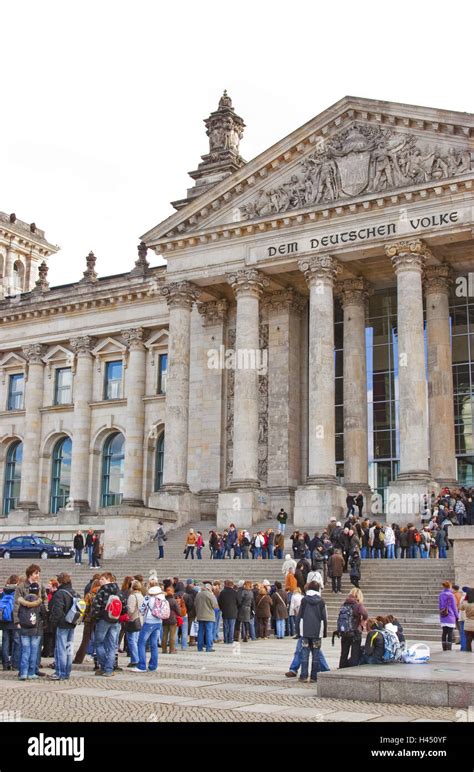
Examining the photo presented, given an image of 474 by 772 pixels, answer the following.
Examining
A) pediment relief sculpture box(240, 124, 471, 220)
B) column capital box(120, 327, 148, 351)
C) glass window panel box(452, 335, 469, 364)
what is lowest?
glass window panel box(452, 335, 469, 364)

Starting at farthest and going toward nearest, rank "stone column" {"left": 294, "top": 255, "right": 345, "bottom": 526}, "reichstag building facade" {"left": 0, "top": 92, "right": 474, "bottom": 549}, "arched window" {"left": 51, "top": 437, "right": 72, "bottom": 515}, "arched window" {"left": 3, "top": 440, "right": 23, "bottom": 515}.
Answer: "arched window" {"left": 3, "top": 440, "right": 23, "bottom": 515}
"arched window" {"left": 51, "top": 437, "right": 72, "bottom": 515}
"reichstag building facade" {"left": 0, "top": 92, "right": 474, "bottom": 549}
"stone column" {"left": 294, "top": 255, "right": 345, "bottom": 526}

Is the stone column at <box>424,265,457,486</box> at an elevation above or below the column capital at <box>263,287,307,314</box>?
below

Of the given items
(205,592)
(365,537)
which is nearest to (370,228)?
(365,537)

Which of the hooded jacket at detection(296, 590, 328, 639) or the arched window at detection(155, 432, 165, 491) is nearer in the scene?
the hooded jacket at detection(296, 590, 328, 639)

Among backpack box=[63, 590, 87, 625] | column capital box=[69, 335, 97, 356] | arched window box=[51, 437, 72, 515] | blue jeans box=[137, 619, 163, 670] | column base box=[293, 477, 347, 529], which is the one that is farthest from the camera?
arched window box=[51, 437, 72, 515]

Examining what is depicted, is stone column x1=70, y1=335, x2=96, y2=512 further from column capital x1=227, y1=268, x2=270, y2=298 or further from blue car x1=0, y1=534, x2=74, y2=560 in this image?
column capital x1=227, y1=268, x2=270, y2=298

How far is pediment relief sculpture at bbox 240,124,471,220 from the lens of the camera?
1411 inches

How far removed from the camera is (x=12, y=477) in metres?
53.9

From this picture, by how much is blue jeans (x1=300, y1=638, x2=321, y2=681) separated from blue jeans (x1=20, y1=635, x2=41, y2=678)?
439cm

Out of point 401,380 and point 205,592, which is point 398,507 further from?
point 205,592

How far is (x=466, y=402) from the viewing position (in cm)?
3906

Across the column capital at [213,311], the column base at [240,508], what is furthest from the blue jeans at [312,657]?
the column capital at [213,311]

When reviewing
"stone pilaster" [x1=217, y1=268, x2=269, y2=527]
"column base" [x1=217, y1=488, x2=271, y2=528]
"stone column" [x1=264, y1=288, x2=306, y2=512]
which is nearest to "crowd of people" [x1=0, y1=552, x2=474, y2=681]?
"column base" [x1=217, y1=488, x2=271, y2=528]

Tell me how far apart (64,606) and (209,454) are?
1079 inches
